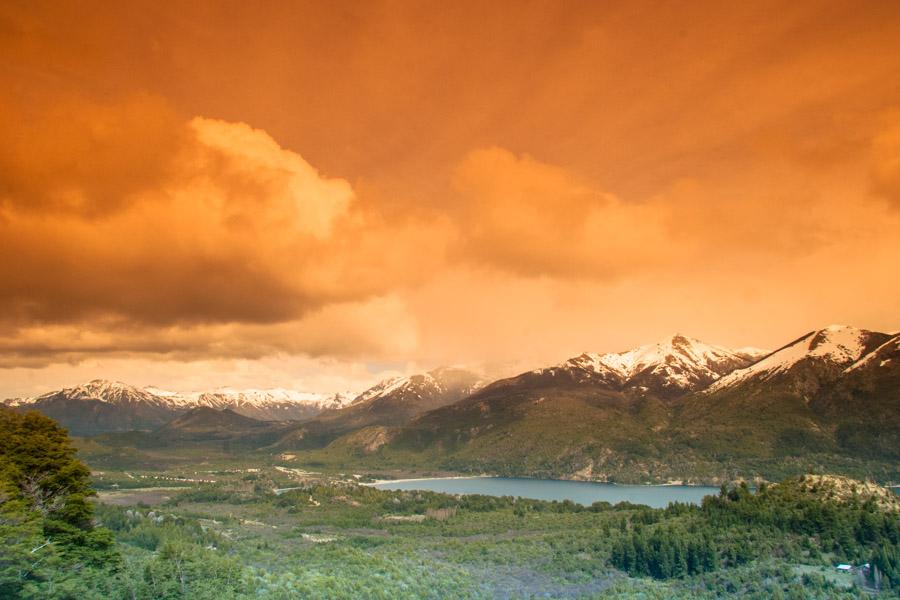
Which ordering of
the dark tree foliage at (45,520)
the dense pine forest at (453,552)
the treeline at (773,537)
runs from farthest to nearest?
the treeline at (773,537), the dense pine forest at (453,552), the dark tree foliage at (45,520)

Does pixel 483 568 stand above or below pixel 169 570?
below

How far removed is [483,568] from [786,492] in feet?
242

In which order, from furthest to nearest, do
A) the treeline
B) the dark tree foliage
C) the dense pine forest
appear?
the treeline, the dense pine forest, the dark tree foliage

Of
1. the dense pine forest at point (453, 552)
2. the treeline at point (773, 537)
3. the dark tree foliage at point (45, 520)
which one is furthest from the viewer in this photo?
the treeline at point (773, 537)

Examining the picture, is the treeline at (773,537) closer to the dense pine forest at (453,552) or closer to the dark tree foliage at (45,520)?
the dense pine forest at (453,552)

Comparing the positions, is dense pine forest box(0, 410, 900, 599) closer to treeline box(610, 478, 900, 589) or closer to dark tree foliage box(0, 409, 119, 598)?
dark tree foliage box(0, 409, 119, 598)

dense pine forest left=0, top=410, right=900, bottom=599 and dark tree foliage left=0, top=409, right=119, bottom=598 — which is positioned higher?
dark tree foliage left=0, top=409, right=119, bottom=598

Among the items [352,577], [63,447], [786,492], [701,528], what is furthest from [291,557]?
[786,492]

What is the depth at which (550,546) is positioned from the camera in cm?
15000

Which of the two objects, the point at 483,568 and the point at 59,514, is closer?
the point at 59,514

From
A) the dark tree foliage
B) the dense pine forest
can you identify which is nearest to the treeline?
the dense pine forest

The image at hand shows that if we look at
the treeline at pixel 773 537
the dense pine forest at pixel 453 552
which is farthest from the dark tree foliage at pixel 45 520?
the treeline at pixel 773 537

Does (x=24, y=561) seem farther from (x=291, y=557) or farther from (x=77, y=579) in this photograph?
(x=291, y=557)

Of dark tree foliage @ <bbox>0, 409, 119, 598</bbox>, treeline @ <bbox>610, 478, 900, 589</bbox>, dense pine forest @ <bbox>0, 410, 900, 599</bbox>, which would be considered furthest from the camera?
treeline @ <bbox>610, 478, 900, 589</bbox>
